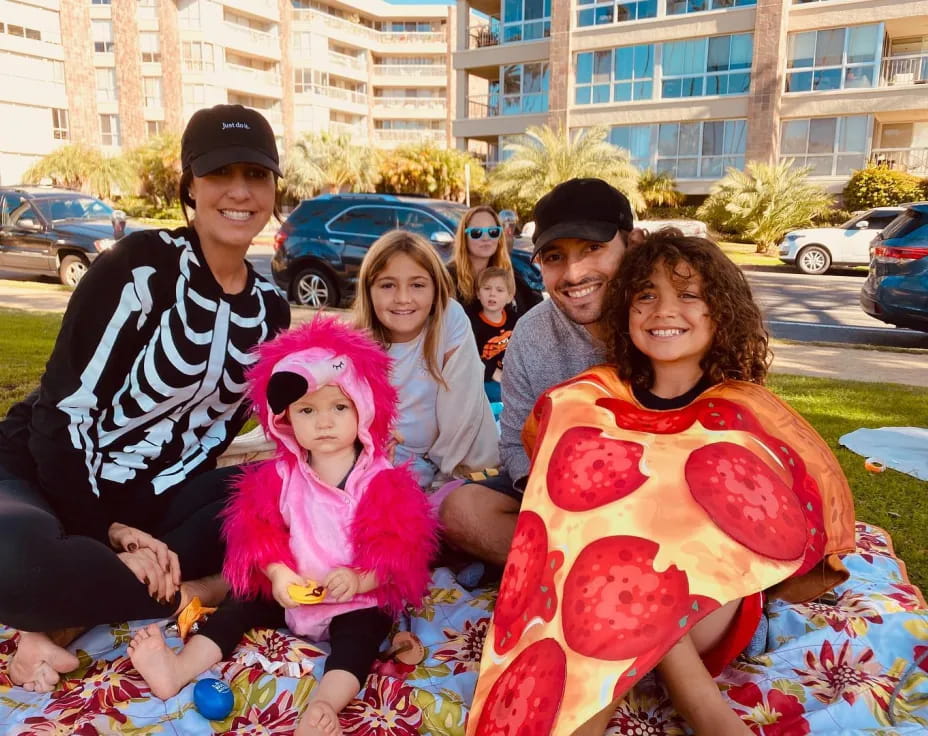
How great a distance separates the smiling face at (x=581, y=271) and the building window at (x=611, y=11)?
29942mm

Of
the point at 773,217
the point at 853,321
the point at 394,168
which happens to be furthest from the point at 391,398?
the point at 394,168

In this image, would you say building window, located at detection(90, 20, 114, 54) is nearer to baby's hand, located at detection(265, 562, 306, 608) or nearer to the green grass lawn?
the green grass lawn

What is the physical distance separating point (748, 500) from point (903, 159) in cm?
2831

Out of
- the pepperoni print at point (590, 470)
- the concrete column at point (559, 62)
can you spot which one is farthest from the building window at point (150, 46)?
the pepperoni print at point (590, 470)

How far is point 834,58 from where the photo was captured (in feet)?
85.4

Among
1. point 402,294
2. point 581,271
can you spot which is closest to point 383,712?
point 581,271

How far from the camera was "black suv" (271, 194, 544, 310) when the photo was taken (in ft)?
35.4

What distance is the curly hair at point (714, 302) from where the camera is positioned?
7.86 ft

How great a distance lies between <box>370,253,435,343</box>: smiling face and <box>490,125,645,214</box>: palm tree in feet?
73.7

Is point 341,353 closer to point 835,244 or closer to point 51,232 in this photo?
point 51,232

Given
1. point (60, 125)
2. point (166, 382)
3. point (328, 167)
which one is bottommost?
point (166, 382)

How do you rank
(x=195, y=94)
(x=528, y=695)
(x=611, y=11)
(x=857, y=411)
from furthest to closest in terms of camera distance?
(x=195, y=94) → (x=611, y=11) → (x=857, y=411) → (x=528, y=695)

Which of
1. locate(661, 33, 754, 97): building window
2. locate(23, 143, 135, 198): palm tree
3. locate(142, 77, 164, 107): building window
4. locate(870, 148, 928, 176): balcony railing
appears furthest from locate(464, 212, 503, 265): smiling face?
locate(142, 77, 164, 107): building window

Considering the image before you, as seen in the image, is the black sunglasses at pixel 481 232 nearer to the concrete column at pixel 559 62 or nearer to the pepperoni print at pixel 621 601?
the pepperoni print at pixel 621 601
